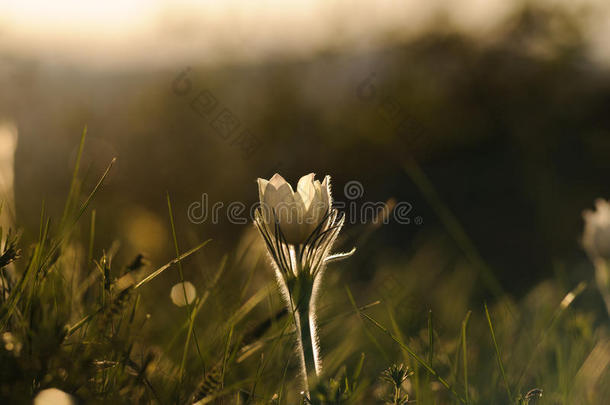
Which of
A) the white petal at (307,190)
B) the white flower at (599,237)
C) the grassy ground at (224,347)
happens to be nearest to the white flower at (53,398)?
the grassy ground at (224,347)

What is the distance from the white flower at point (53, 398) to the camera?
1.09m

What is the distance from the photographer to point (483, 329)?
273 centimetres

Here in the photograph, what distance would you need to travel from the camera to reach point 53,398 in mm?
1104

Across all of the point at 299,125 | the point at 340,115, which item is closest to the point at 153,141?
the point at 299,125

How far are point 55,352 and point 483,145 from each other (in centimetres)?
602

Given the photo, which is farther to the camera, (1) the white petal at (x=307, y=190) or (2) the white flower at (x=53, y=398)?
(1) the white petal at (x=307, y=190)

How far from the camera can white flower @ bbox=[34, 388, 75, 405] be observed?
109cm

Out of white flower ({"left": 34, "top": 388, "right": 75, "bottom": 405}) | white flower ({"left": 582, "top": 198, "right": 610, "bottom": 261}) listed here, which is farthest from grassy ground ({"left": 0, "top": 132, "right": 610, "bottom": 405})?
white flower ({"left": 582, "top": 198, "right": 610, "bottom": 261})

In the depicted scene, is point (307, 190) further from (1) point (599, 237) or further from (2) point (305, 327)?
(1) point (599, 237)

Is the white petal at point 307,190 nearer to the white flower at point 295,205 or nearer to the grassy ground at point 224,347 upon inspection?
the white flower at point 295,205

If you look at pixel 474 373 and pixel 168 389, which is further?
pixel 474 373

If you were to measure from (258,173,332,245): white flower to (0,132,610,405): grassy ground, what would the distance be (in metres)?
0.19

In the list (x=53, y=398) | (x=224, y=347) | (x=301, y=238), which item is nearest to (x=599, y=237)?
(x=301, y=238)

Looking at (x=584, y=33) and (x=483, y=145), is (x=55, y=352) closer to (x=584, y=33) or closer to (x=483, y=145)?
(x=483, y=145)
